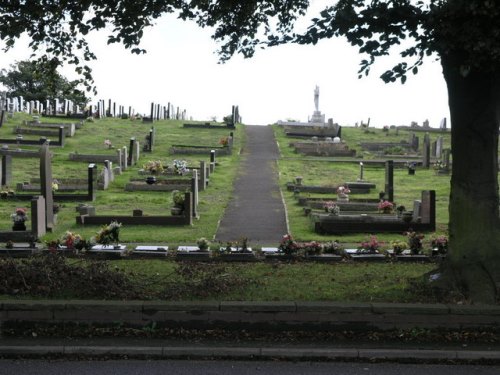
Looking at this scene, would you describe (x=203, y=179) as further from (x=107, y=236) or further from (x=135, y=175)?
(x=107, y=236)

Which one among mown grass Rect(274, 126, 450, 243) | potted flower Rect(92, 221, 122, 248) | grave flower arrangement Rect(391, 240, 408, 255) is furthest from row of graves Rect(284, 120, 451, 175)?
potted flower Rect(92, 221, 122, 248)

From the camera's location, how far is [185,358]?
22.2 ft

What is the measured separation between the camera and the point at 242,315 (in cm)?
752

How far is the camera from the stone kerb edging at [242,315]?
24.6ft

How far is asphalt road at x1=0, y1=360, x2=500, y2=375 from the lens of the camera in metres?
6.32

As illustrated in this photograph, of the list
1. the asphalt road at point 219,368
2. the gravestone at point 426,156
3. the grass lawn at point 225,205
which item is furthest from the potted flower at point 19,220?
the gravestone at point 426,156

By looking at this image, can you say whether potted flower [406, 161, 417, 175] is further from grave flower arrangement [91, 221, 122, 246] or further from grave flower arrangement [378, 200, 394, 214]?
grave flower arrangement [91, 221, 122, 246]

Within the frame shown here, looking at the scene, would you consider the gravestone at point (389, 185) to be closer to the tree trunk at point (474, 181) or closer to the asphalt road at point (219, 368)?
the tree trunk at point (474, 181)

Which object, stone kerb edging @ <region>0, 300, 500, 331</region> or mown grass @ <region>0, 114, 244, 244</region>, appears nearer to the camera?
stone kerb edging @ <region>0, 300, 500, 331</region>

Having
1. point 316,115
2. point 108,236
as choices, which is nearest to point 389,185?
point 108,236

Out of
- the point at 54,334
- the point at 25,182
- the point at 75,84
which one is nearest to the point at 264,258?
the point at 75,84

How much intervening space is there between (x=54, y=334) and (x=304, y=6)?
6.37 m

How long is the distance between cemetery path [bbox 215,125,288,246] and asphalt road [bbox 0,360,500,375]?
910 cm

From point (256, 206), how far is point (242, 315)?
1611 cm
